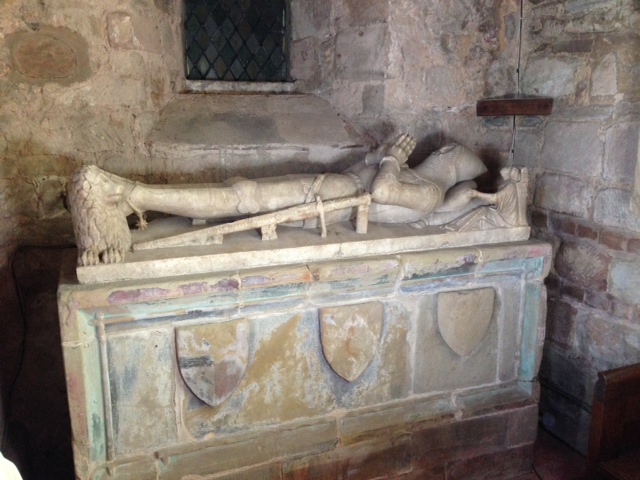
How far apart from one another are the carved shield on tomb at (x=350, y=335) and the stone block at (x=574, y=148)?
4.03 feet

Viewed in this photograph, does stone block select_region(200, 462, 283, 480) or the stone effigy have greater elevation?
the stone effigy

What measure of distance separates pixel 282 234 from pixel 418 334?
2.42 feet

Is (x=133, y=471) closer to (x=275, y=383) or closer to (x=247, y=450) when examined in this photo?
(x=247, y=450)

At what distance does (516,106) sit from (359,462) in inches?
74.0

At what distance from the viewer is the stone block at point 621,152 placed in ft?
8.24

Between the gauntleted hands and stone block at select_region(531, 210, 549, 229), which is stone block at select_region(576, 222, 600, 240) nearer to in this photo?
stone block at select_region(531, 210, 549, 229)

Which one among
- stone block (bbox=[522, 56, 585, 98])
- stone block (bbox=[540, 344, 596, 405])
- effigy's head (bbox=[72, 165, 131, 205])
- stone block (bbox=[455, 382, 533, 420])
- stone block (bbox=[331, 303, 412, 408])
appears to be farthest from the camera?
stone block (bbox=[540, 344, 596, 405])

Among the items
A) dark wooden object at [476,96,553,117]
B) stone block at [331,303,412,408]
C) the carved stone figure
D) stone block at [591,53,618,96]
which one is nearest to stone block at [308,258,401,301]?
stone block at [331,303,412,408]

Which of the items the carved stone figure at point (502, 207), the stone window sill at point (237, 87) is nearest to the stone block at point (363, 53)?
the stone window sill at point (237, 87)

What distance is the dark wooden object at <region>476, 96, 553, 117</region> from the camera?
286cm

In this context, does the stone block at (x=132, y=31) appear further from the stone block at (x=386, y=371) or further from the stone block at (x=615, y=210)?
the stone block at (x=615, y=210)

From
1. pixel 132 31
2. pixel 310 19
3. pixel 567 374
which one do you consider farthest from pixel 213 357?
pixel 310 19

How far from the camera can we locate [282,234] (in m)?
2.43

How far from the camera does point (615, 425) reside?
7.57ft
